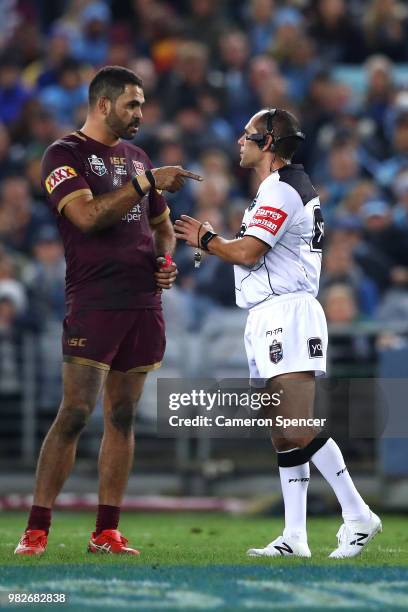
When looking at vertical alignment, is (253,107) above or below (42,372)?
above

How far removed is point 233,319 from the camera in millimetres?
13602

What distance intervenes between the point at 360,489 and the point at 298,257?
5.43 metres

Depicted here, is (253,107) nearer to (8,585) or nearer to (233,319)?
(233,319)

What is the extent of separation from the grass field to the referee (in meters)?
0.24

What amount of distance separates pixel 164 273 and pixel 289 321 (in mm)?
817

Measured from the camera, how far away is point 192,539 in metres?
9.28

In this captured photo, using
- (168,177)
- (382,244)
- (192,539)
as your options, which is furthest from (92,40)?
(168,177)

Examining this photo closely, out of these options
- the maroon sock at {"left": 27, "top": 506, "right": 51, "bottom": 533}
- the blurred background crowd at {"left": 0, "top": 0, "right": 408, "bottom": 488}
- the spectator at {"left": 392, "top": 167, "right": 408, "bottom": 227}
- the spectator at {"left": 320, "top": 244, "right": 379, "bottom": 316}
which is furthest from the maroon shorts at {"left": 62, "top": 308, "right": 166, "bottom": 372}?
the spectator at {"left": 392, "top": 167, "right": 408, "bottom": 227}

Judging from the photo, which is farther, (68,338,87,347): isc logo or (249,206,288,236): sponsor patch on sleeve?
(68,338,87,347): isc logo

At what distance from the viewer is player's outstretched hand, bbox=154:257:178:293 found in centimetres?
798

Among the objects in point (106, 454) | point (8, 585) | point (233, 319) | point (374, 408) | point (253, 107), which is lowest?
point (8, 585)

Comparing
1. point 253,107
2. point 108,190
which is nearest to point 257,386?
point 108,190

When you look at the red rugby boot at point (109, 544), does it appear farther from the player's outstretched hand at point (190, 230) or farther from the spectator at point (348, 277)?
the spectator at point (348, 277)

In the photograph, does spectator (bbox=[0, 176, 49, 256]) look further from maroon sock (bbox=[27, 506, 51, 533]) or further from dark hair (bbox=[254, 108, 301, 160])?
maroon sock (bbox=[27, 506, 51, 533])
